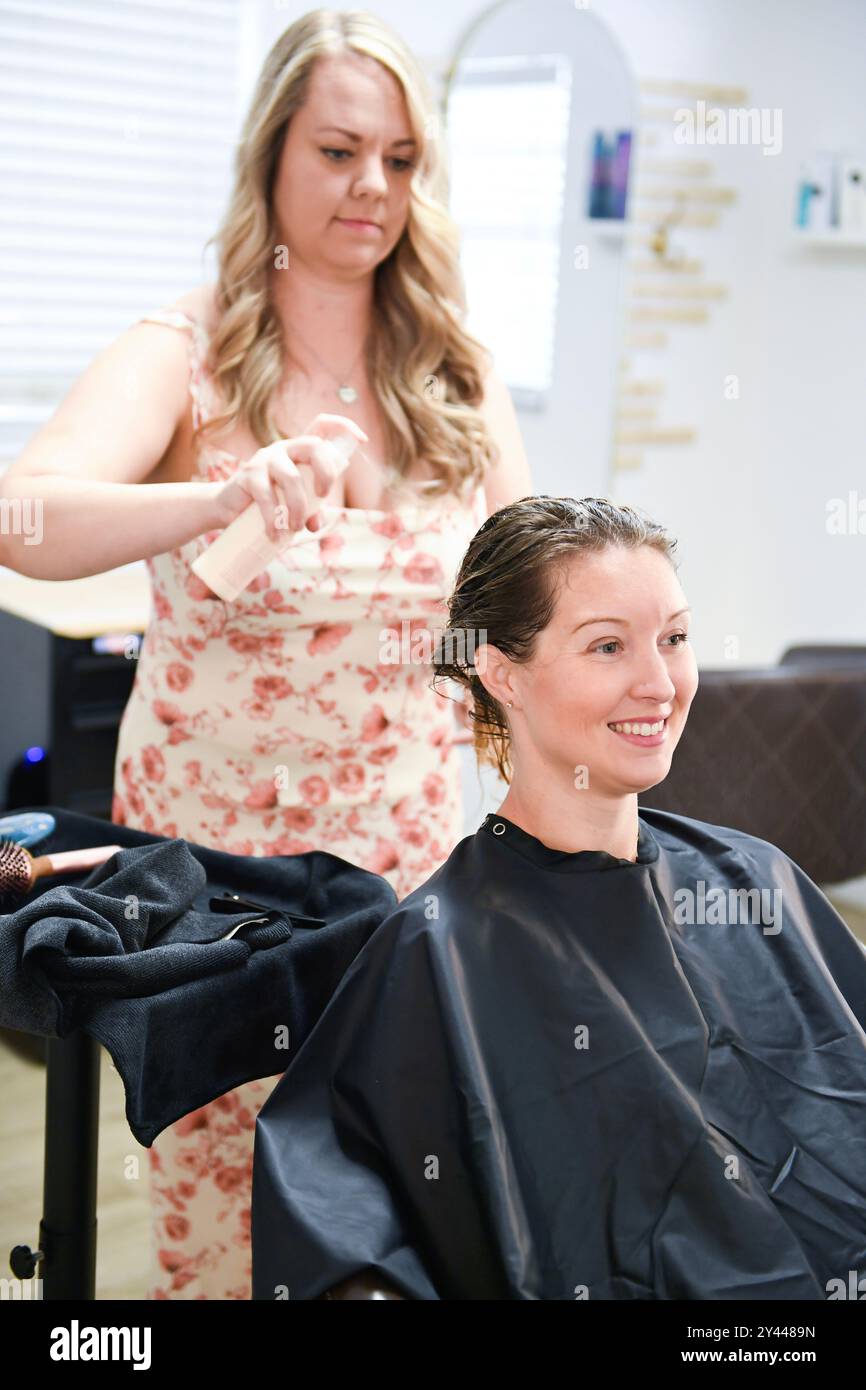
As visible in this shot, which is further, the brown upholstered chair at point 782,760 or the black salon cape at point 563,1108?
the brown upholstered chair at point 782,760

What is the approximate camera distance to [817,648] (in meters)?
3.30

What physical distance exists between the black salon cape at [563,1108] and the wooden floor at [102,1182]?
1134mm

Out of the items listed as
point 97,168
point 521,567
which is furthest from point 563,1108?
point 97,168

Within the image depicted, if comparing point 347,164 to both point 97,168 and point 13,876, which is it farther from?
point 97,168

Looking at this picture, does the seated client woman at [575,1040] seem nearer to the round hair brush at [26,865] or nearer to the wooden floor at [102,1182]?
the round hair brush at [26,865]

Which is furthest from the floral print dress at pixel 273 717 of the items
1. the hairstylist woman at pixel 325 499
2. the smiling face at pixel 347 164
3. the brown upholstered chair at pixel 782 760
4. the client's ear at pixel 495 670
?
the brown upholstered chair at pixel 782 760

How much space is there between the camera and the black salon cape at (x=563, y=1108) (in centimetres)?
116

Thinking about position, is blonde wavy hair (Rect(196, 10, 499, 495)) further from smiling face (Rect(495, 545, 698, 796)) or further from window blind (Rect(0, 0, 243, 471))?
window blind (Rect(0, 0, 243, 471))

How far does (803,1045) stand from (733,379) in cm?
292

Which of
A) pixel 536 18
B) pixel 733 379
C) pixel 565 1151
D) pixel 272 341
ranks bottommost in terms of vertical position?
pixel 565 1151

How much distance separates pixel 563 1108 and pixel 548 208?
102 inches
